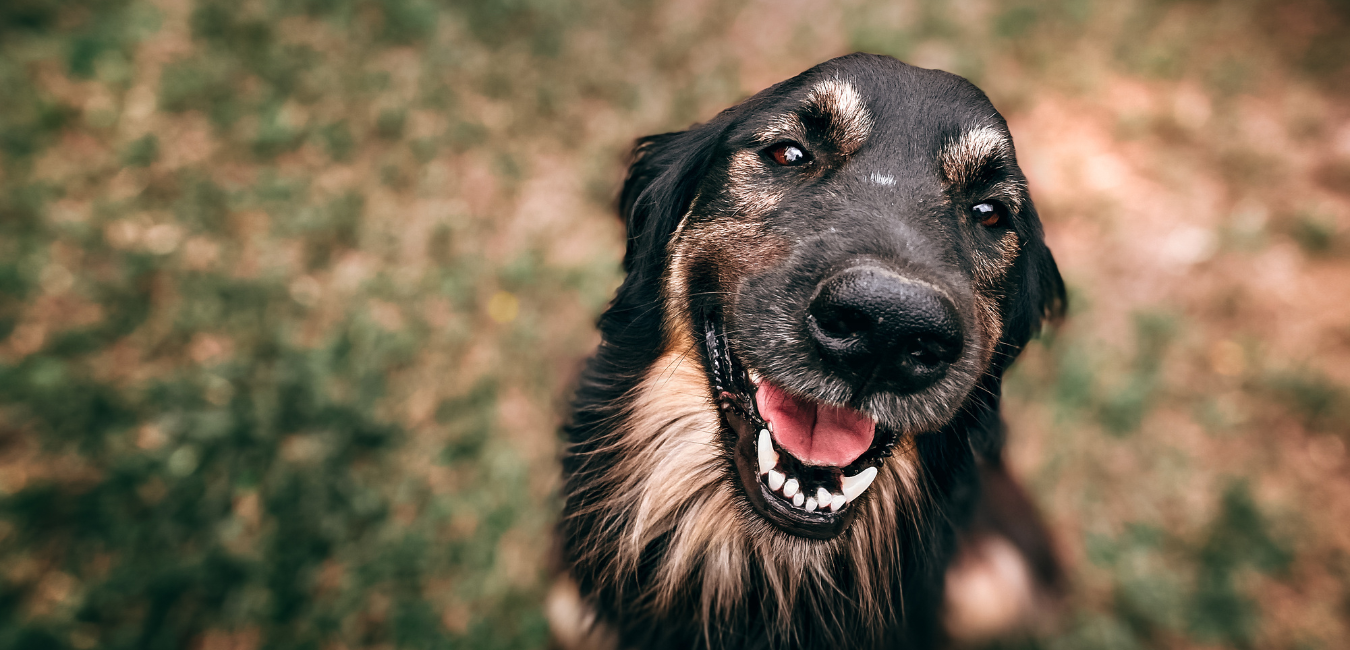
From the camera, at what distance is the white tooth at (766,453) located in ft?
5.85

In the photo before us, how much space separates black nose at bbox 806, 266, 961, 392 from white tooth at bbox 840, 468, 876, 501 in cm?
33

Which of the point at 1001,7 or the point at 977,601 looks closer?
the point at 977,601

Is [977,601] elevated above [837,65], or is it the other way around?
[837,65]

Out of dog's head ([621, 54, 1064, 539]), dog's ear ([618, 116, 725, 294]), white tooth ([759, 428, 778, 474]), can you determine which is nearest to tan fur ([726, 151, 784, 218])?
dog's head ([621, 54, 1064, 539])

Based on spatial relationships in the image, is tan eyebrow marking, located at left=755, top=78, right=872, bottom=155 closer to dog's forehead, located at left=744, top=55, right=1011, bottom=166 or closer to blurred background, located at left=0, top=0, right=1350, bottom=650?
dog's forehead, located at left=744, top=55, right=1011, bottom=166

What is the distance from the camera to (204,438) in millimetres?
3104

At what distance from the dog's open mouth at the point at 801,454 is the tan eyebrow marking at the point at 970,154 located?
0.78 m

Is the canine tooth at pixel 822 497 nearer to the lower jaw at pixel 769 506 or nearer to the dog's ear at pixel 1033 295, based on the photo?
the lower jaw at pixel 769 506

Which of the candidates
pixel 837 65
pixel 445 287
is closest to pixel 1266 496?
pixel 837 65

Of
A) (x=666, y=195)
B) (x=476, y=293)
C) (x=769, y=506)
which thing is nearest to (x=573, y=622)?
(x=769, y=506)

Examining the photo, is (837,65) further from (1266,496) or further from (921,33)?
(1266,496)

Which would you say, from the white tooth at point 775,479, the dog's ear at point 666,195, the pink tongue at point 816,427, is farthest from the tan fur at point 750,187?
the white tooth at point 775,479

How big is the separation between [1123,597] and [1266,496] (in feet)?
3.55

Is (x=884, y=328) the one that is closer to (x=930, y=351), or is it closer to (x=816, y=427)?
(x=930, y=351)
